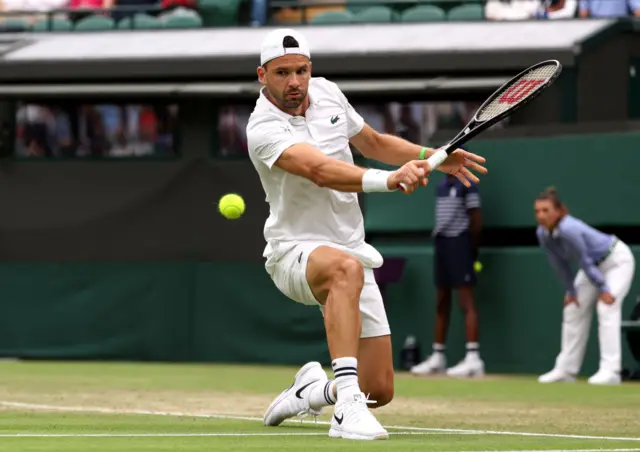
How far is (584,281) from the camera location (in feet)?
42.4

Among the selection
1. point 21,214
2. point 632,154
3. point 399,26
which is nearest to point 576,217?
point 632,154

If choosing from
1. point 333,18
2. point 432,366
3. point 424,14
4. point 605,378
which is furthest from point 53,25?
point 605,378

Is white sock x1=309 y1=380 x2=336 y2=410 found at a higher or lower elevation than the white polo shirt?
lower

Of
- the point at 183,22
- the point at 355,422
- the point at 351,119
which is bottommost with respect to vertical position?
the point at 355,422

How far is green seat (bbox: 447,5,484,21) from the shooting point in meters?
16.6

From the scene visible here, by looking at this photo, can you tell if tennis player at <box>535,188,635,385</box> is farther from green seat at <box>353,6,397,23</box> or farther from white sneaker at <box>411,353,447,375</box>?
green seat at <box>353,6,397,23</box>

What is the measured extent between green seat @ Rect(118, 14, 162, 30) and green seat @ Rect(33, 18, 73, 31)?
0.79 m

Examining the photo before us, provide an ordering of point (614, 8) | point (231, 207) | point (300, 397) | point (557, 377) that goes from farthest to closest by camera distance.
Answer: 1. point (614, 8)
2. point (557, 377)
3. point (231, 207)
4. point (300, 397)

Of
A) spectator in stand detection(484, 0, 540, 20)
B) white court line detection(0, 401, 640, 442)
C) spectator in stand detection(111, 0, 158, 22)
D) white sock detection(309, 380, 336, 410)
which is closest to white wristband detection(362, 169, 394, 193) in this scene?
white sock detection(309, 380, 336, 410)

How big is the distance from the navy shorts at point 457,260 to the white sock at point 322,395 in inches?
249

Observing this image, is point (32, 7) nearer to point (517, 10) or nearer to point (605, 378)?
point (517, 10)

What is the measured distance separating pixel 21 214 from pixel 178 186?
191cm

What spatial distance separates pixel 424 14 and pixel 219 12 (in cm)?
260

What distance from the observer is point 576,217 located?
44.5ft
